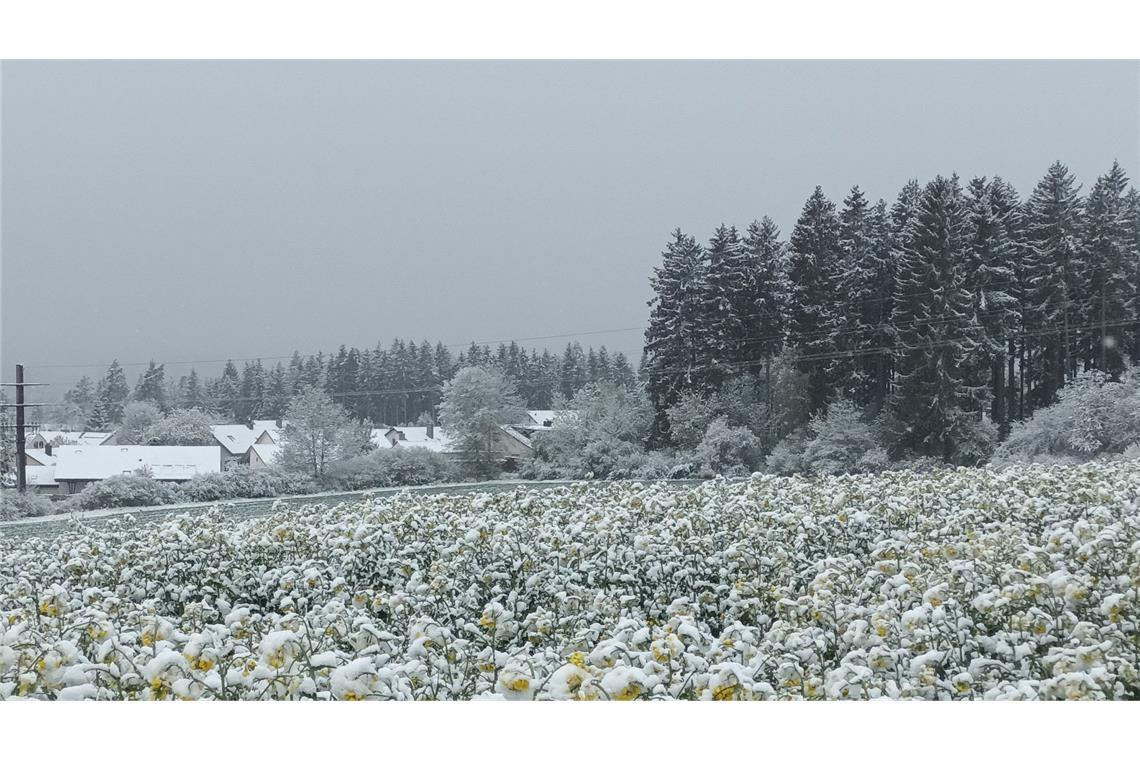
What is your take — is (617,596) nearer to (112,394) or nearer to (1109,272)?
(112,394)

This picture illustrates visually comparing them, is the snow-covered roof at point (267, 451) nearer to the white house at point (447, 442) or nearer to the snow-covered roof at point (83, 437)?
the white house at point (447, 442)

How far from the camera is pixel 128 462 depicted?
6.30m

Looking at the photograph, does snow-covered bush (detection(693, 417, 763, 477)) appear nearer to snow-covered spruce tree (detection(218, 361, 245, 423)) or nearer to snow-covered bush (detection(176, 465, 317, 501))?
snow-covered bush (detection(176, 465, 317, 501))

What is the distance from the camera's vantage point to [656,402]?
7.24 meters

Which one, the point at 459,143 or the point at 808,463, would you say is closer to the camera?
the point at 459,143

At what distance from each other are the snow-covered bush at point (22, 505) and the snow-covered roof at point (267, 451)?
1383mm

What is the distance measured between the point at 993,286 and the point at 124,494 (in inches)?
256

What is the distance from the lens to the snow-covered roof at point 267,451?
677 cm

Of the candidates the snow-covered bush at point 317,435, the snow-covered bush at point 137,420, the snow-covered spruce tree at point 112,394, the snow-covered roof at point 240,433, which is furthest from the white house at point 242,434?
the snow-covered spruce tree at point 112,394
